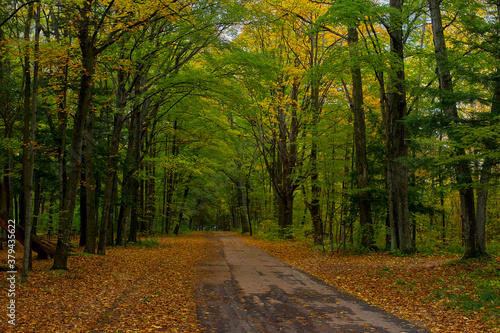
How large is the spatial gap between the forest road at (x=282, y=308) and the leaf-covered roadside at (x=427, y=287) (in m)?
0.53

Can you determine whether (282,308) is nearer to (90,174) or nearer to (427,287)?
(427,287)

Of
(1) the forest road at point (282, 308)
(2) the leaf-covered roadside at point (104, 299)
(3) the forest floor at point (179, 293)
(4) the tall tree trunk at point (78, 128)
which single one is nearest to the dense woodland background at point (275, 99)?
(4) the tall tree trunk at point (78, 128)

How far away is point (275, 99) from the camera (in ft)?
65.8

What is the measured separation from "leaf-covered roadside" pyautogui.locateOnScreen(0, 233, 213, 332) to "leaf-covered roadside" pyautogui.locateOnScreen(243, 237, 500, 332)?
3.86m

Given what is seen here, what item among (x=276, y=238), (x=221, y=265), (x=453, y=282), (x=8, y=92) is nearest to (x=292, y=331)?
(x=453, y=282)

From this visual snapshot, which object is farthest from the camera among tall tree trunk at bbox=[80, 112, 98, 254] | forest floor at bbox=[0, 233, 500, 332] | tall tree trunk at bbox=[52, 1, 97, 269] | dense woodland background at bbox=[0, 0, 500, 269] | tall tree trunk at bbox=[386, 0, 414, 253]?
tall tree trunk at bbox=[80, 112, 98, 254]

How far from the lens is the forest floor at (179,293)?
5.52 m

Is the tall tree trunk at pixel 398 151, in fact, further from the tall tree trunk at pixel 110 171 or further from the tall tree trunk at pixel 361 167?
the tall tree trunk at pixel 110 171

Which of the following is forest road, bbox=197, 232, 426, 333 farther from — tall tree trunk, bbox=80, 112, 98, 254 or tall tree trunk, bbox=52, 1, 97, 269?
tall tree trunk, bbox=80, 112, 98, 254

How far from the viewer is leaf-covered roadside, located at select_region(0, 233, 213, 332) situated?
5.35 meters

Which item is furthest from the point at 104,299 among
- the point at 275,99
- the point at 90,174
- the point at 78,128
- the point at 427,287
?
the point at 275,99

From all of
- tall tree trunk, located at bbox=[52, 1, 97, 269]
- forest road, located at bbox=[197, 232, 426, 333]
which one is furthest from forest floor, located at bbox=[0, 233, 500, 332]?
tall tree trunk, located at bbox=[52, 1, 97, 269]

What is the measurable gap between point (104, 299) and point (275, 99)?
15.2 m

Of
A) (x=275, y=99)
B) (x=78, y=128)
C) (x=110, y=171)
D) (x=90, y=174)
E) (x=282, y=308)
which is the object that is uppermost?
(x=275, y=99)
